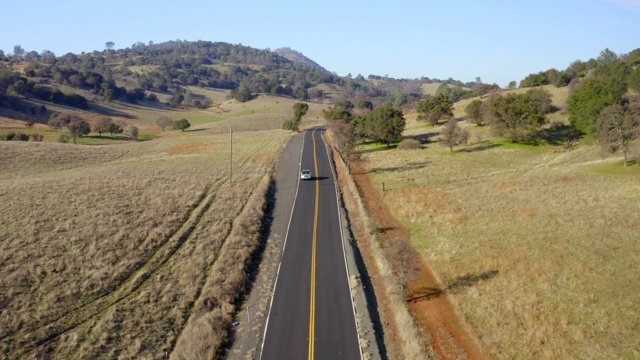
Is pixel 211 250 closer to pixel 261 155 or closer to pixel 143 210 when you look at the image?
pixel 143 210

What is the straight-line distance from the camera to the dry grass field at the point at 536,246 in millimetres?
22844

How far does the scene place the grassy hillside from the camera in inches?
922

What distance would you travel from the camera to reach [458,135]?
2876 inches

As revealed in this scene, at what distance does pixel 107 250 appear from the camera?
110ft

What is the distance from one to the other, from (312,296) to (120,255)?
16.6 meters

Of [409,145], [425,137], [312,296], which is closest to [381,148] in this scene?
[409,145]

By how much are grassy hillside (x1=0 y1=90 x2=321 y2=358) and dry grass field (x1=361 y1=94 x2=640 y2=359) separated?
645 inches

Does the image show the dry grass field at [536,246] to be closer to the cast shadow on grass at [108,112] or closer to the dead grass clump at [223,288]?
the dead grass clump at [223,288]

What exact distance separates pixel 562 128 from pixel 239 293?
→ 76.4 meters

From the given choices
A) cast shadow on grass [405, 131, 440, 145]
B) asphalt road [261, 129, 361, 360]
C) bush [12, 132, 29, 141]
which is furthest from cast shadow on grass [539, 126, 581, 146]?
bush [12, 132, 29, 141]

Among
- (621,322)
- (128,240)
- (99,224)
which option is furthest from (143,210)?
(621,322)

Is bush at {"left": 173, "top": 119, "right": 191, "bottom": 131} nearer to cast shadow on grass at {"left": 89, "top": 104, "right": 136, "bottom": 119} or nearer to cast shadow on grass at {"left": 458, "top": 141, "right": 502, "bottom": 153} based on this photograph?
cast shadow on grass at {"left": 89, "top": 104, "right": 136, "bottom": 119}

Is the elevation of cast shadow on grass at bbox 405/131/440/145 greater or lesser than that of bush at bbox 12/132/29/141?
greater

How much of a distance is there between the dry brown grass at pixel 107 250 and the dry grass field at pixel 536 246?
18.9 meters
